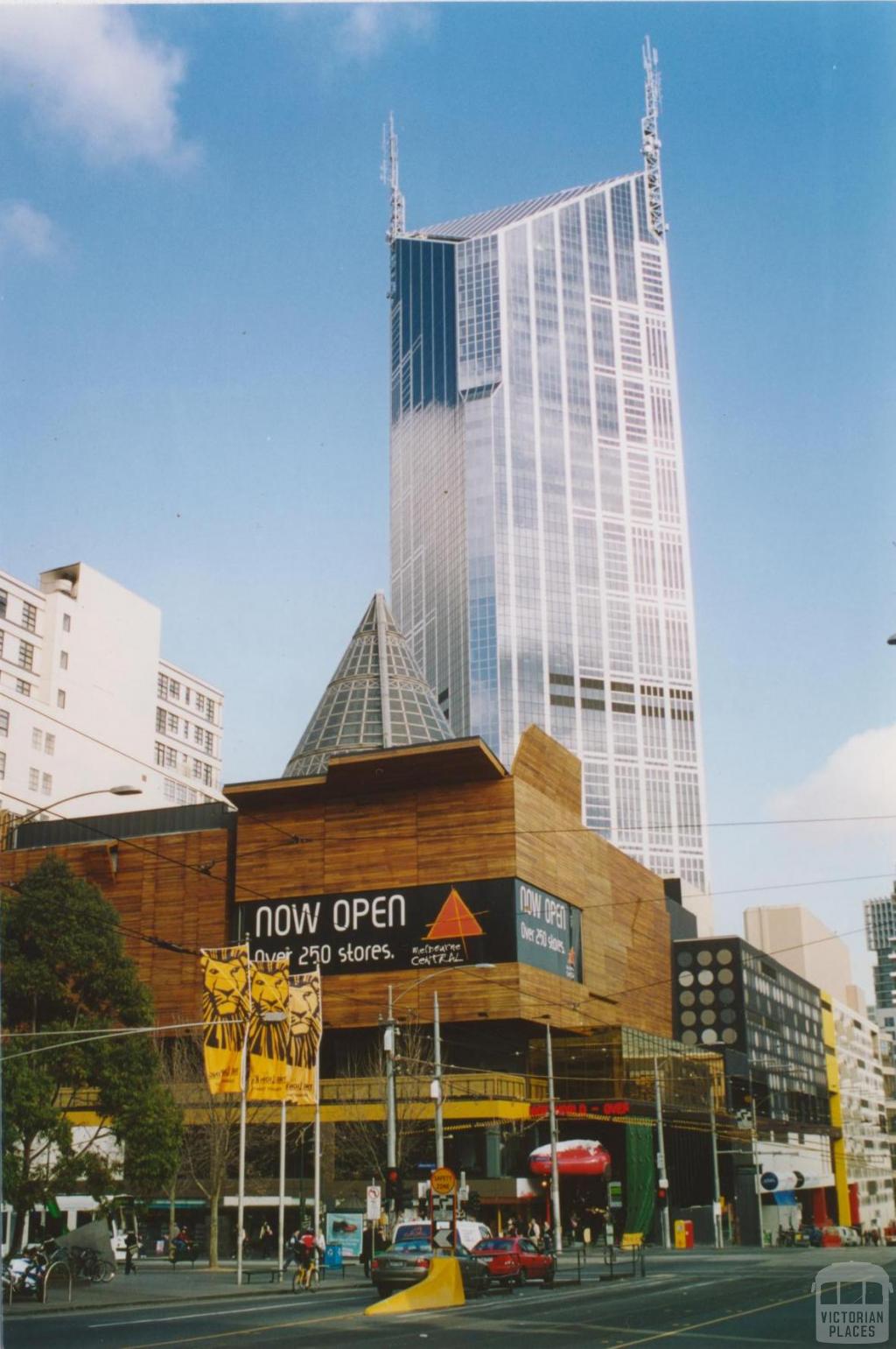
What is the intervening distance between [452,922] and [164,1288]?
37443 millimetres

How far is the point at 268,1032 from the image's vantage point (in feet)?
131

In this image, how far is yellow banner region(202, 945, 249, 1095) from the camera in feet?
129

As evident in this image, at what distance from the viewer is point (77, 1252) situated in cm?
3819

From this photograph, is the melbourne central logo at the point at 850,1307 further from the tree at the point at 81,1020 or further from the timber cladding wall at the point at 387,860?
the timber cladding wall at the point at 387,860

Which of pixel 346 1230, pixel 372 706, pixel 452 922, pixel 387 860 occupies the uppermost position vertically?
pixel 372 706

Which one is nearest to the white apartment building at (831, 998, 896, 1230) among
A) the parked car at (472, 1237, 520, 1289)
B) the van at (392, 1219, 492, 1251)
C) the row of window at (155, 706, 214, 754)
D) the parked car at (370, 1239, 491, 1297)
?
the row of window at (155, 706, 214, 754)

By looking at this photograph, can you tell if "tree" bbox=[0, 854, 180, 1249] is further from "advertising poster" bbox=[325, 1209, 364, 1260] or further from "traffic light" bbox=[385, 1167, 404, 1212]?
"advertising poster" bbox=[325, 1209, 364, 1260]

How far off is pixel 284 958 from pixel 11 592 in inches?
2788

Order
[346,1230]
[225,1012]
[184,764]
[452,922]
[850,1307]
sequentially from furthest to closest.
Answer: [184,764], [452,922], [346,1230], [225,1012], [850,1307]

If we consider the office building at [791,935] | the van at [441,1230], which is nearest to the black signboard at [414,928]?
the van at [441,1230]

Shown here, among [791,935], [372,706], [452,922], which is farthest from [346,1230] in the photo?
[791,935]

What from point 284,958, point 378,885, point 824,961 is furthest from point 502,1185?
point 824,961

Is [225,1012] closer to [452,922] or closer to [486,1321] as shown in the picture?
[486,1321]

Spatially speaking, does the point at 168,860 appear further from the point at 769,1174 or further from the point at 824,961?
the point at 824,961
